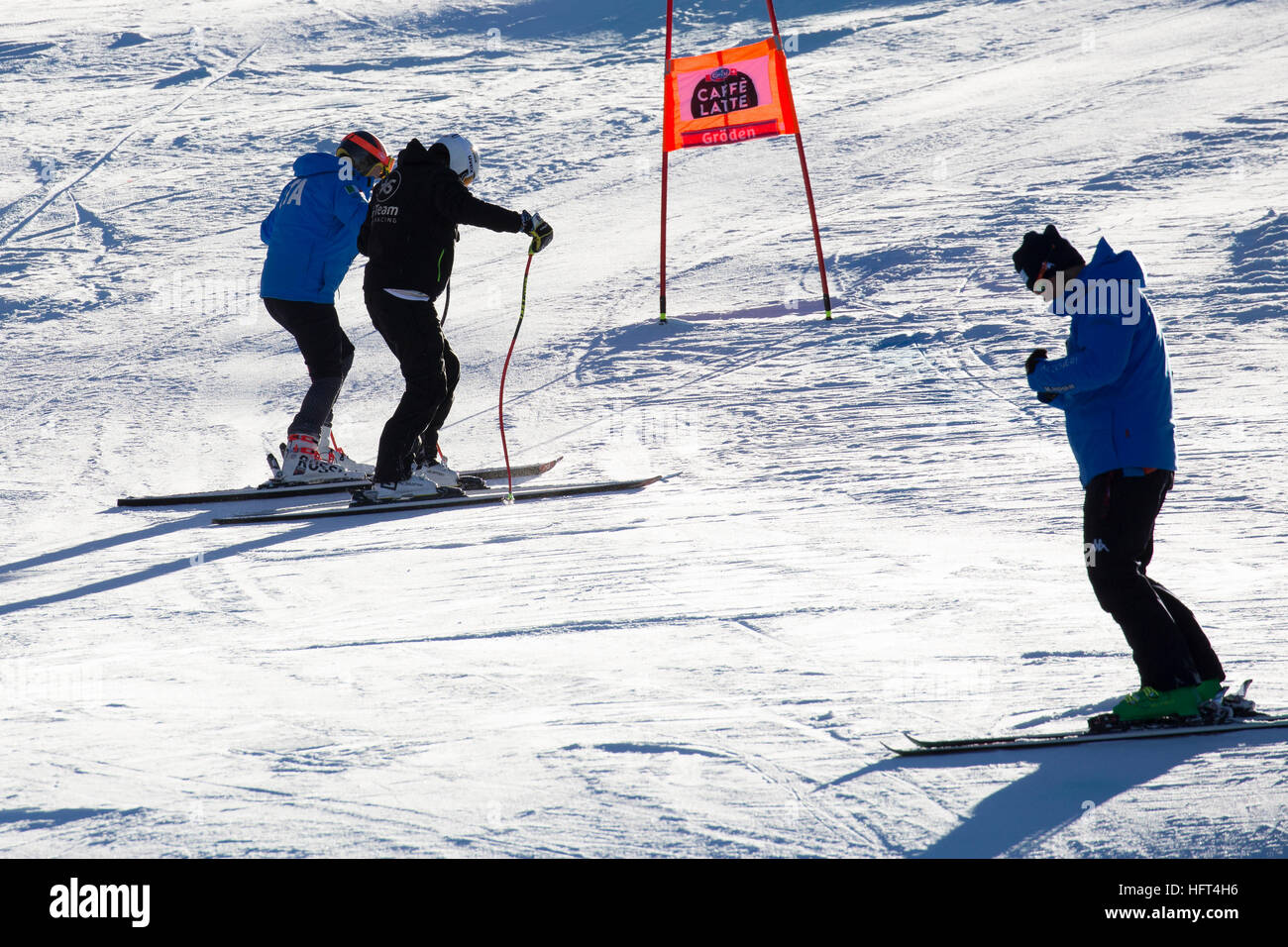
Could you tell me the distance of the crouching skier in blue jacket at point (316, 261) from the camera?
6359mm

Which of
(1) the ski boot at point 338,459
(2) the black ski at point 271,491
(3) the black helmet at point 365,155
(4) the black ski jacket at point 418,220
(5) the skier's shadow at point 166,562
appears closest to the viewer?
(5) the skier's shadow at point 166,562

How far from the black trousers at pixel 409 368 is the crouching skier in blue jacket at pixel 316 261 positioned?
531mm

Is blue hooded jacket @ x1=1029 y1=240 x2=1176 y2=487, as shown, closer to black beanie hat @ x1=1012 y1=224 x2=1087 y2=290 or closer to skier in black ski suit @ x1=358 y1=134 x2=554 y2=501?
black beanie hat @ x1=1012 y1=224 x2=1087 y2=290

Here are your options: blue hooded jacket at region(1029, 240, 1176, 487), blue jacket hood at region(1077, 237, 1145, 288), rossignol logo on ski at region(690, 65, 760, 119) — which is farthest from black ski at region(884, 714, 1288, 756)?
rossignol logo on ski at region(690, 65, 760, 119)

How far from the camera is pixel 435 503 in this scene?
20.3 feet

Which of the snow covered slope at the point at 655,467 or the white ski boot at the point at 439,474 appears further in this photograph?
the white ski boot at the point at 439,474

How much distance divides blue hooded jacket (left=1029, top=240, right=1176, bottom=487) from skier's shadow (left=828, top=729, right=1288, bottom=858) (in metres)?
0.73

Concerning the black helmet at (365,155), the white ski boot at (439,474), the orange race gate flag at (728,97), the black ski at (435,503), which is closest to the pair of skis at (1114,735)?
the black ski at (435,503)

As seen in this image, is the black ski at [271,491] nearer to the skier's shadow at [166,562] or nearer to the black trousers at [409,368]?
the skier's shadow at [166,562]

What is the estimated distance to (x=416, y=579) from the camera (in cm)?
499

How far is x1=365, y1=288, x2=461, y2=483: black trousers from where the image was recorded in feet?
19.6

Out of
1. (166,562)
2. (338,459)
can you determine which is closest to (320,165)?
(338,459)
